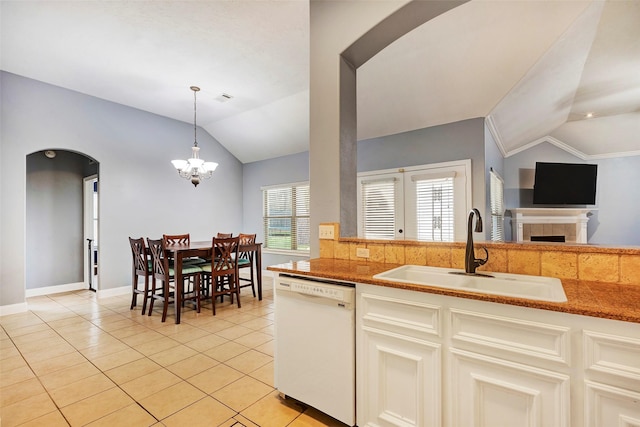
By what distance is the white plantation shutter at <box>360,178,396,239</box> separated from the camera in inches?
185

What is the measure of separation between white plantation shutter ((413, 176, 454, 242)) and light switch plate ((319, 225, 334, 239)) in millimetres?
2301

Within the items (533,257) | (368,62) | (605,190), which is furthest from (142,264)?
(605,190)

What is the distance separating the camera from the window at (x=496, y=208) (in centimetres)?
451

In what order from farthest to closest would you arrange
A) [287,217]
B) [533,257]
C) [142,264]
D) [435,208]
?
[287,217], [435,208], [142,264], [533,257]

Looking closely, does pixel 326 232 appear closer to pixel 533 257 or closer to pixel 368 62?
pixel 533 257

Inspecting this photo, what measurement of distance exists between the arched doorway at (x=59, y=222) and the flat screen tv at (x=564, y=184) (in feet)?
26.9

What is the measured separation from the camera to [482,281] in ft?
5.17

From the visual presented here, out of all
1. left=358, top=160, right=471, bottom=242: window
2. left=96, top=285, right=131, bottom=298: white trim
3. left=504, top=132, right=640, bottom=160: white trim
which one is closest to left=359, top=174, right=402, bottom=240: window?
left=358, top=160, right=471, bottom=242: window

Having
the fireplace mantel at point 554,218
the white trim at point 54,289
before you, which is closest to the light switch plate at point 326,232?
the fireplace mantel at point 554,218

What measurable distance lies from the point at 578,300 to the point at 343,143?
1.67 meters

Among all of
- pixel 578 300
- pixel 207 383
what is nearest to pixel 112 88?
pixel 207 383

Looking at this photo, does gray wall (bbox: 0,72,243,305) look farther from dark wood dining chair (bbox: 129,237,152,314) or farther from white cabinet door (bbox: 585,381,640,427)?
white cabinet door (bbox: 585,381,640,427)

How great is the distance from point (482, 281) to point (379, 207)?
3.31m

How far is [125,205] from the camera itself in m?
5.02
